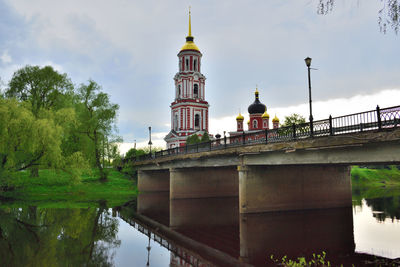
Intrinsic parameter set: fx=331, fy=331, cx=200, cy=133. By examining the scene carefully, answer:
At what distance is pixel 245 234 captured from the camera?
57.7 ft

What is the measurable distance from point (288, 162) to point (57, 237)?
1308cm

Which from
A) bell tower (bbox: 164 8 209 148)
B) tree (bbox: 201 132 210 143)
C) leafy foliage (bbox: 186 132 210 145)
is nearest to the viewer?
leafy foliage (bbox: 186 132 210 145)

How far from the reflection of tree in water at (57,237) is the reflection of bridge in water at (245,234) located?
8.22 ft

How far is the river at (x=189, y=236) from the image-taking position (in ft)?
43.3

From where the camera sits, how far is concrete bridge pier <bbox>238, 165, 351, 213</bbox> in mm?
22500

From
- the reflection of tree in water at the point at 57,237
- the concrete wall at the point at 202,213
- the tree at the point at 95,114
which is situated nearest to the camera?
the reflection of tree in water at the point at 57,237

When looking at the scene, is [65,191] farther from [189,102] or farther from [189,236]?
[189,102]

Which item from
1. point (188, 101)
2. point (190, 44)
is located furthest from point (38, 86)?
point (190, 44)

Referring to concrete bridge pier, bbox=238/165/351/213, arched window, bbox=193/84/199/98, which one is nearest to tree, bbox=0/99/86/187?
concrete bridge pier, bbox=238/165/351/213

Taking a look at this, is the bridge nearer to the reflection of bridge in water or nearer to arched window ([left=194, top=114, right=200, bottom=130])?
the reflection of bridge in water

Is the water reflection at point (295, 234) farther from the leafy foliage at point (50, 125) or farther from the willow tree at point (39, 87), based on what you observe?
the willow tree at point (39, 87)

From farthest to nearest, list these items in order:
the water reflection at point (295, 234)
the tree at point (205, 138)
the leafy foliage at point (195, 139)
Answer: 1. the tree at point (205, 138)
2. the leafy foliage at point (195, 139)
3. the water reflection at point (295, 234)

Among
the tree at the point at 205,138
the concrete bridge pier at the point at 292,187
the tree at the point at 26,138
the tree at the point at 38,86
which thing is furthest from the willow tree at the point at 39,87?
the tree at the point at 205,138

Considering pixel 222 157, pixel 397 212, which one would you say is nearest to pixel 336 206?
pixel 397 212
